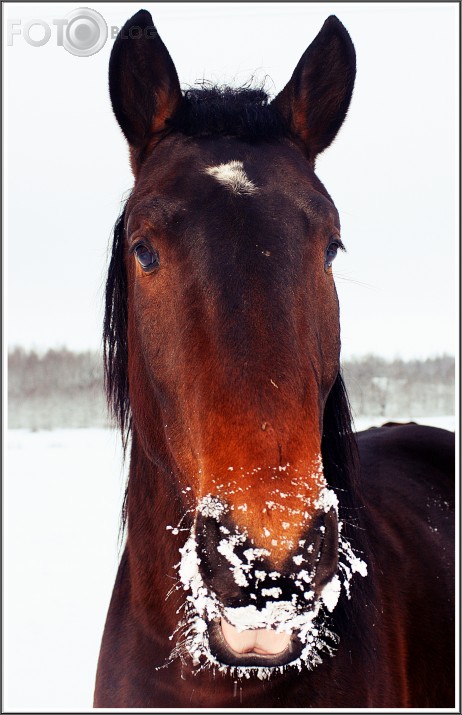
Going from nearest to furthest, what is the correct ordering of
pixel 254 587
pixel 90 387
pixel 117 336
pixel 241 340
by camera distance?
pixel 254 587 < pixel 241 340 < pixel 117 336 < pixel 90 387

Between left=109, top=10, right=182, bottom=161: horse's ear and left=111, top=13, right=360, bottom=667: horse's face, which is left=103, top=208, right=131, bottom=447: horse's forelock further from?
left=109, top=10, right=182, bottom=161: horse's ear

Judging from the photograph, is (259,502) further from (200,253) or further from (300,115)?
(300,115)

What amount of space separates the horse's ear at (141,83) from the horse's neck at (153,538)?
3.89ft

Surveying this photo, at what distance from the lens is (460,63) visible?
7.79 ft

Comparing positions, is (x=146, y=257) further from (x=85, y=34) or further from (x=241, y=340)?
(x=85, y=34)

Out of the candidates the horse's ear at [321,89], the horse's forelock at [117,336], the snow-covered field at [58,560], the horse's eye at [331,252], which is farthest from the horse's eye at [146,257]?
the snow-covered field at [58,560]

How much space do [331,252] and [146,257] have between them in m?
0.61

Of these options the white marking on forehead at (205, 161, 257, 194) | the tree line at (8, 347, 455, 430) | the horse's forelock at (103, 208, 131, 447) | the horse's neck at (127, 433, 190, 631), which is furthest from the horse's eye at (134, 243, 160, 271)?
the tree line at (8, 347, 455, 430)

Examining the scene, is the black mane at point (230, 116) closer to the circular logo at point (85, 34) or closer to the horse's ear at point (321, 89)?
the horse's ear at point (321, 89)

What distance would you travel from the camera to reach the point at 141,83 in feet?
6.97

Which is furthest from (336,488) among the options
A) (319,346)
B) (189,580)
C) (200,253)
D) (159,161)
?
(159,161)

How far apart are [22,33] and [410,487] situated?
9.65 feet

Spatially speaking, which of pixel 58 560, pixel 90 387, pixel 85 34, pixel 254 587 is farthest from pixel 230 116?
pixel 58 560

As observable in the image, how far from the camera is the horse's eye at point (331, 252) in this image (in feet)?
6.32
